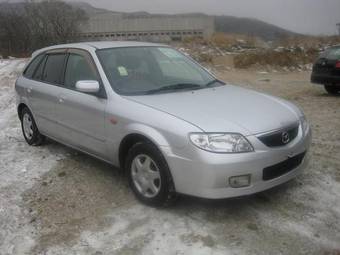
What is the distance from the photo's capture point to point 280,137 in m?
4.02

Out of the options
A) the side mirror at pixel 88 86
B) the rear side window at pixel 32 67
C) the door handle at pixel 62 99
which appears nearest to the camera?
the side mirror at pixel 88 86

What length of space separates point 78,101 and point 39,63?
1.61 metres

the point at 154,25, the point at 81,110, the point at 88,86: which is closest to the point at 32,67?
the point at 81,110

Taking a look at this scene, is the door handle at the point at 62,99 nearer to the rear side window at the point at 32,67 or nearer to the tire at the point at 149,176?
the rear side window at the point at 32,67

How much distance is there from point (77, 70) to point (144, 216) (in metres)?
2.06

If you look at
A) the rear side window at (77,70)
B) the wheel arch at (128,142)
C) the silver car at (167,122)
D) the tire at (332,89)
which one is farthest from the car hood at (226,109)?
the tire at (332,89)

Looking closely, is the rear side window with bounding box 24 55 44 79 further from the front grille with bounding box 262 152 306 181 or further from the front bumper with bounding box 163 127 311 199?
the front grille with bounding box 262 152 306 181

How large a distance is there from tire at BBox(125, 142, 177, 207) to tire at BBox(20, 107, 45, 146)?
8.09 feet

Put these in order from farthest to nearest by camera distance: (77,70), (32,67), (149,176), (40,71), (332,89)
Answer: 1. (332,89)
2. (32,67)
3. (40,71)
4. (77,70)
5. (149,176)

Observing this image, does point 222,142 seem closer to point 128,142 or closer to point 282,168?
point 282,168

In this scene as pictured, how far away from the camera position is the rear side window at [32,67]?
637 cm

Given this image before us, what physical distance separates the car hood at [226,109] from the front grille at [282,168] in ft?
1.07

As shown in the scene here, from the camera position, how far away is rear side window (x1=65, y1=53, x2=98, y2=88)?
503 centimetres

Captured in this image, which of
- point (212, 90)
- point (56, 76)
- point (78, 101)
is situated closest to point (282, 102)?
point (212, 90)
